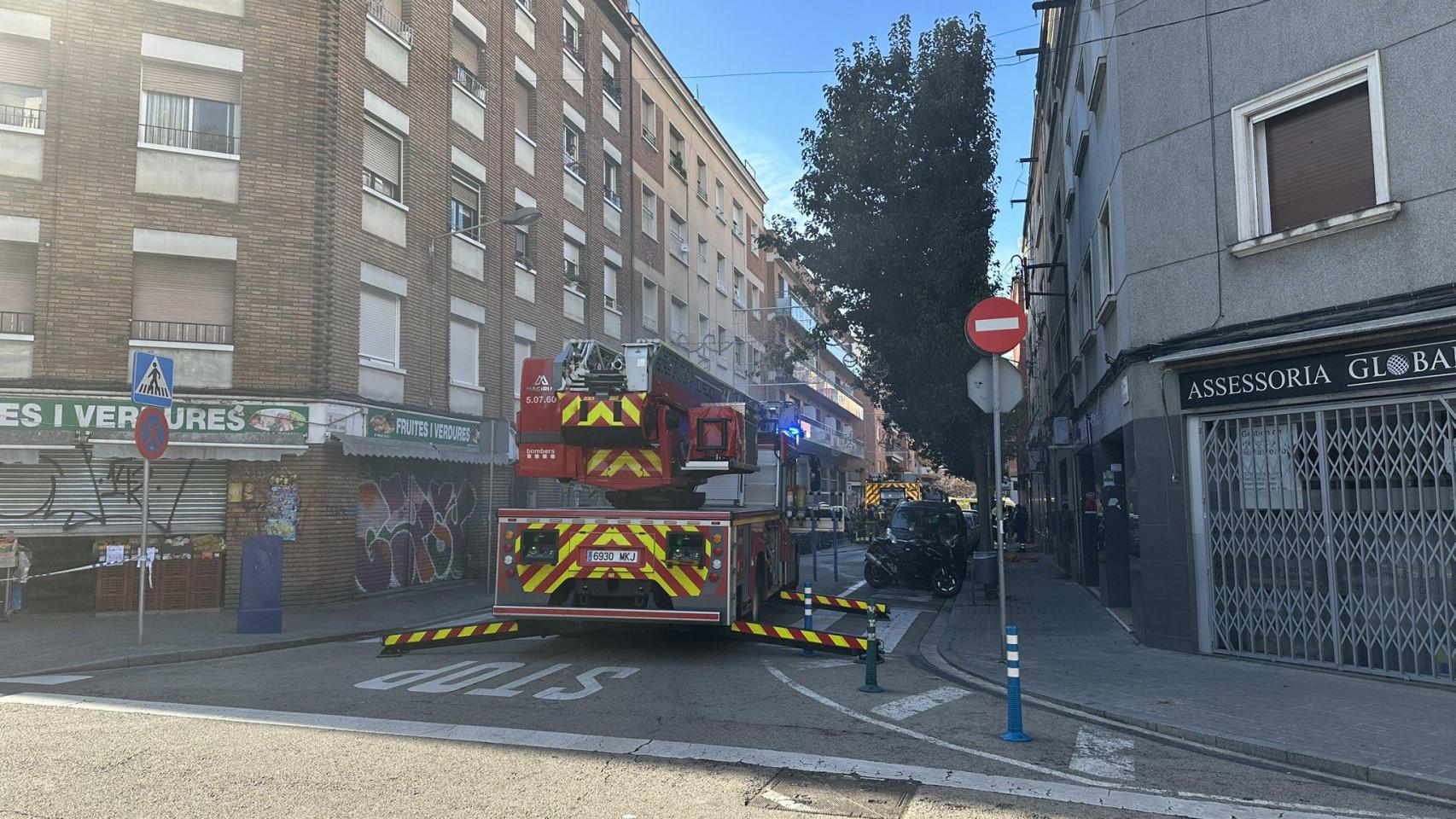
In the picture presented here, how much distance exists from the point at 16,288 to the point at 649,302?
58.5 ft

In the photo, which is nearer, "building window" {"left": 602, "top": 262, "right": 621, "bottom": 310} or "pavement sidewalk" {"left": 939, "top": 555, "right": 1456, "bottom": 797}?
"pavement sidewalk" {"left": 939, "top": 555, "right": 1456, "bottom": 797}

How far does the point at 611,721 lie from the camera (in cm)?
659

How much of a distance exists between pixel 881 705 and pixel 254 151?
12.4m

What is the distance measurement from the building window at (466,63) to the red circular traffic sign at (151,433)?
34.5ft

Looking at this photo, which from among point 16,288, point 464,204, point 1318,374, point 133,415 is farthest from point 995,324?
point 464,204

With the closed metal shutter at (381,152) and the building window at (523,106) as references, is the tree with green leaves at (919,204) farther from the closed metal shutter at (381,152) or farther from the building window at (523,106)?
the closed metal shutter at (381,152)

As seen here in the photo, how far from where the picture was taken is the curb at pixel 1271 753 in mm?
5340

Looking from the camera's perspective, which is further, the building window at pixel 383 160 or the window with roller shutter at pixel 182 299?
the building window at pixel 383 160

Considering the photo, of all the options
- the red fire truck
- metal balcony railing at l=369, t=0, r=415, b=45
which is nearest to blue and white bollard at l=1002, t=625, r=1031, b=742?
the red fire truck

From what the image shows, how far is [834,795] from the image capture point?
197 inches

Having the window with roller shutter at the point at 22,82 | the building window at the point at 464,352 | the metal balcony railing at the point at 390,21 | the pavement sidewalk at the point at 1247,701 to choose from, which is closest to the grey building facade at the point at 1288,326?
the pavement sidewalk at the point at 1247,701

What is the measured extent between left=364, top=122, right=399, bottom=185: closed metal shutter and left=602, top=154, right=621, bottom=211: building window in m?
9.25

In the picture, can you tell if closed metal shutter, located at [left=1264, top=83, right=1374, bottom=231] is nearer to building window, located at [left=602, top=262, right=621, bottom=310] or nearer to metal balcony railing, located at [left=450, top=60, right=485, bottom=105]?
metal balcony railing, located at [left=450, top=60, right=485, bottom=105]

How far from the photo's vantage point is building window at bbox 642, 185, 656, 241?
2903 cm
